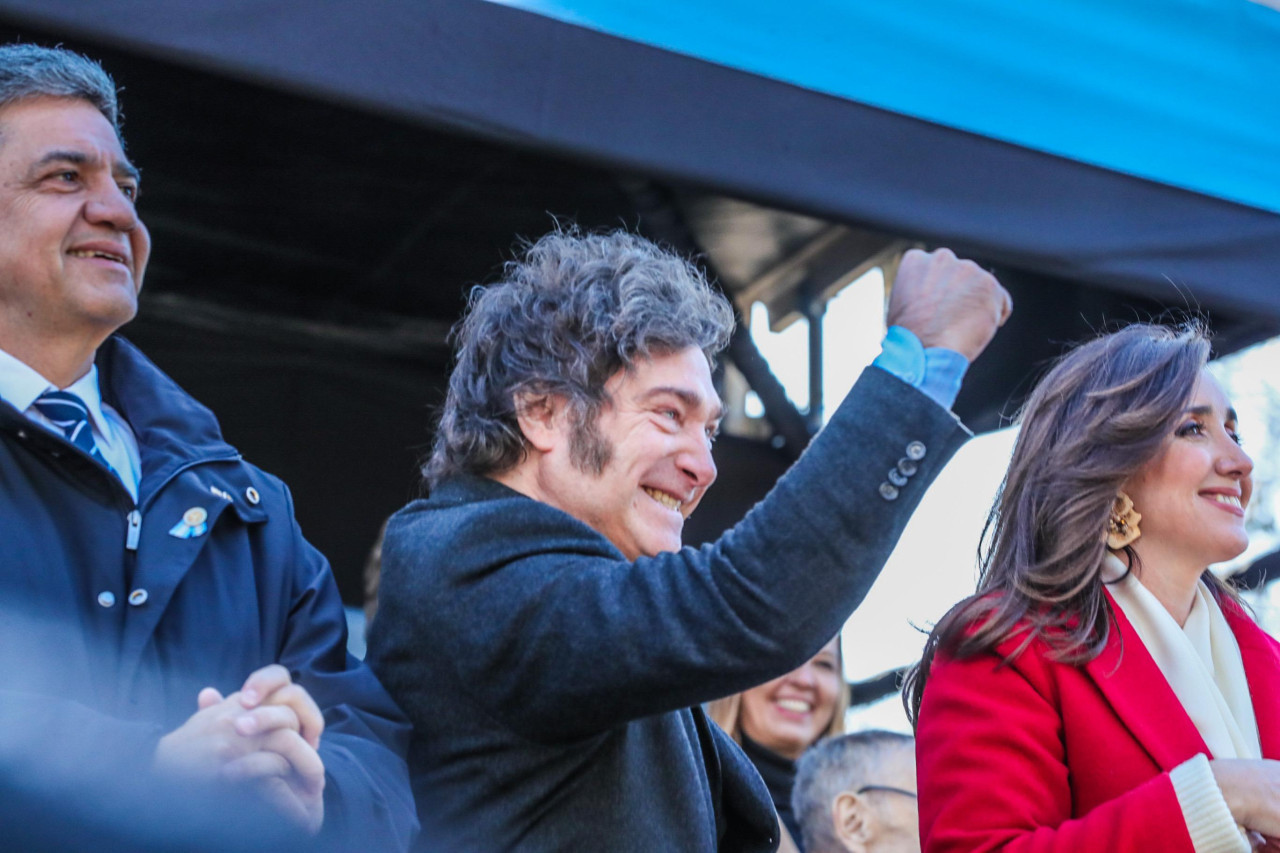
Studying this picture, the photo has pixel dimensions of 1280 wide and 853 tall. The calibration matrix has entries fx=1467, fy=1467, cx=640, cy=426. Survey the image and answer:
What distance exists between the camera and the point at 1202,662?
187cm

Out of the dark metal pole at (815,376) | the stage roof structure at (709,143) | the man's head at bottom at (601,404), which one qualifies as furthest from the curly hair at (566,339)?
the dark metal pole at (815,376)

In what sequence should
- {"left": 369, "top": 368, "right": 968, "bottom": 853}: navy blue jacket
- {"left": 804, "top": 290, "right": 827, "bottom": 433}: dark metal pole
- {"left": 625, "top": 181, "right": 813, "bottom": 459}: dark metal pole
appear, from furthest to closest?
{"left": 804, "top": 290, "right": 827, "bottom": 433}: dark metal pole, {"left": 625, "top": 181, "right": 813, "bottom": 459}: dark metal pole, {"left": 369, "top": 368, "right": 968, "bottom": 853}: navy blue jacket

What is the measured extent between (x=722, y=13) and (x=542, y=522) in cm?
99

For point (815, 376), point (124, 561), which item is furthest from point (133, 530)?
point (815, 376)

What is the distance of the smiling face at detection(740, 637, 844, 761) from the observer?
10.8 ft

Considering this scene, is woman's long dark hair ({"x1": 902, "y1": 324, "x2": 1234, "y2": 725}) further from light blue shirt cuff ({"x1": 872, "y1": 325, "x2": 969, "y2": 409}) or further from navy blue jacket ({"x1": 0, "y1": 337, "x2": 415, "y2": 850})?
navy blue jacket ({"x1": 0, "y1": 337, "x2": 415, "y2": 850})

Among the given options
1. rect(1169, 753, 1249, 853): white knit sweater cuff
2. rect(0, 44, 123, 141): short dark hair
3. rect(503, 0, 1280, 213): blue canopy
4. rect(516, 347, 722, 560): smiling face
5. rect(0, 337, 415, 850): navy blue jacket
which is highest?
rect(503, 0, 1280, 213): blue canopy

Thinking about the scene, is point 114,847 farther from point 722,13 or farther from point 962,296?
point 722,13

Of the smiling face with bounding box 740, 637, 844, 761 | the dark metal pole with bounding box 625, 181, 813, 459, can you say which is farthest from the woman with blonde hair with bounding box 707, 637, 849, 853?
the dark metal pole with bounding box 625, 181, 813, 459

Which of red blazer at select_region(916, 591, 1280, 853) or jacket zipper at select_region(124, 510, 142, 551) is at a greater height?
jacket zipper at select_region(124, 510, 142, 551)

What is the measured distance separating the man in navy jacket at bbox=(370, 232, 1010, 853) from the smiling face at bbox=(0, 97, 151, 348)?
45 cm

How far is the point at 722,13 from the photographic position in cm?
223

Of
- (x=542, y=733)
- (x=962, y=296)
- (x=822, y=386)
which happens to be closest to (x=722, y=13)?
(x=962, y=296)

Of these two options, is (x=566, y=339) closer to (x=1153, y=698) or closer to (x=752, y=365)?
(x=1153, y=698)
